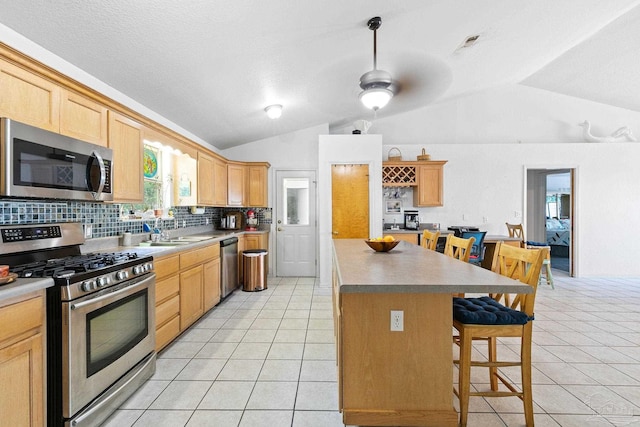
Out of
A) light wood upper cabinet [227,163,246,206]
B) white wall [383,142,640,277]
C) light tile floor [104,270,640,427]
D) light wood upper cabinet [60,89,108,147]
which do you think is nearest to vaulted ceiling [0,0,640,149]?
light wood upper cabinet [60,89,108,147]

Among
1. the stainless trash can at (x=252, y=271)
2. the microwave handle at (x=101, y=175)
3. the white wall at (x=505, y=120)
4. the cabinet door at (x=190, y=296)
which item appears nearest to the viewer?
the microwave handle at (x=101, y=175)

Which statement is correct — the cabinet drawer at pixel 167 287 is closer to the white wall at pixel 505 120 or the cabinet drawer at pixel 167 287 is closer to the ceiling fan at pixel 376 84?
the ceiling fan at pixel 376 84

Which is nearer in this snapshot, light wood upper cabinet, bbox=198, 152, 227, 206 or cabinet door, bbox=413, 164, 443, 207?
light wood upper cabinet, bbox=198, 152, 227, 206

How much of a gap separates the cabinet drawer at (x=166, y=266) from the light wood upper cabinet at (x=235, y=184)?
90.5 inches

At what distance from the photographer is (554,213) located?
30.5ft

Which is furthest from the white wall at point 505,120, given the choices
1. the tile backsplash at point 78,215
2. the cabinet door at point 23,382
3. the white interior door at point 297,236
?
the cabinet door at point 23,382

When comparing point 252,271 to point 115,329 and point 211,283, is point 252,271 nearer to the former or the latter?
point 211,283

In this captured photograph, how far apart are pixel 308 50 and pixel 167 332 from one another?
2847mm

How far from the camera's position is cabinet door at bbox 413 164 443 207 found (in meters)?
5.37

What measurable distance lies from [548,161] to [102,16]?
676cm

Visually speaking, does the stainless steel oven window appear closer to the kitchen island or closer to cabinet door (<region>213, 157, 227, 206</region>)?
the kitchen island

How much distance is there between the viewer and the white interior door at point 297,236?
5.48 metres

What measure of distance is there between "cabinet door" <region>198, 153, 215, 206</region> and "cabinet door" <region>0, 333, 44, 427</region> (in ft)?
8.99

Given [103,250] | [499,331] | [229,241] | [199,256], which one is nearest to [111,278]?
[103,250]
